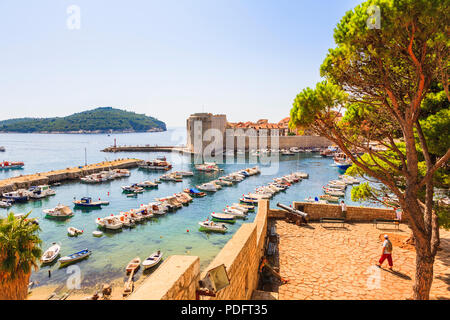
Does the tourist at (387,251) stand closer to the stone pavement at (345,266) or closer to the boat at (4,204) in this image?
the stone pavement at (345,266)

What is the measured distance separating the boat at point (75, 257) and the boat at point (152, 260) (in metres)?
4.59

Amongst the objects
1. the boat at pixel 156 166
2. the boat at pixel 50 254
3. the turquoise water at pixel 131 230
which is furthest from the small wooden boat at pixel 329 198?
the boat at pixel 156 166

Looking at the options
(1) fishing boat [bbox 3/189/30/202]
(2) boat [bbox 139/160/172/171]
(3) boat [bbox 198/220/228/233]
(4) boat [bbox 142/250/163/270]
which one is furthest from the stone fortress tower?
(4) boat [bbox 142/250/163/270]

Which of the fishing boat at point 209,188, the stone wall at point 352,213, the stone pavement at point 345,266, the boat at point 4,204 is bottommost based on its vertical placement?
the boat at point 4,204

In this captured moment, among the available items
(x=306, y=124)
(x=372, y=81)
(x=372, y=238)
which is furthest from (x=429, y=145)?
(x=372, y=238)

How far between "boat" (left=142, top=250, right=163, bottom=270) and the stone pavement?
8.99 m

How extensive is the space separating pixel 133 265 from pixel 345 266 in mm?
12690

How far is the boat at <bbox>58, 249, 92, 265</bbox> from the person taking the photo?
1798 cm

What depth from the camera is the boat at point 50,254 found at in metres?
18.1

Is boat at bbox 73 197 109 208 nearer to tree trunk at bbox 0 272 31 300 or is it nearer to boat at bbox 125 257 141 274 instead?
boat at bbox 125 257 141 274

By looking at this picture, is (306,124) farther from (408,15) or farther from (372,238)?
(372,238)

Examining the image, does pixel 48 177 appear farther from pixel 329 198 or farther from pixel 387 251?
pixel 387 251

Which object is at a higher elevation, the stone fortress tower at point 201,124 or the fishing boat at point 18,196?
the stone fortress tower at point 201,124
